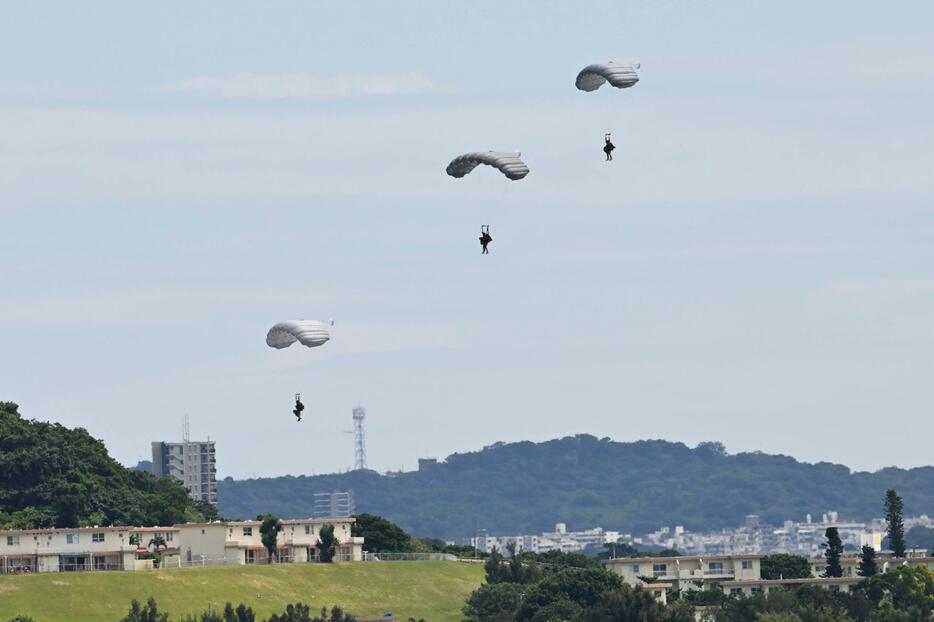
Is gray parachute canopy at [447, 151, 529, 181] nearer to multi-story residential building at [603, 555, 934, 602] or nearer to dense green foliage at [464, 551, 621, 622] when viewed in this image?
dense green foliage at [464, 551, 621, 622]

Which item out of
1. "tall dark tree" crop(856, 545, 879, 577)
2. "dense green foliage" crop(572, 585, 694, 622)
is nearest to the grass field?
"dense green foliage" crop(572, 585, 694, 622)

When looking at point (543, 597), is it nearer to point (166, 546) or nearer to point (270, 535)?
point (270, 535)

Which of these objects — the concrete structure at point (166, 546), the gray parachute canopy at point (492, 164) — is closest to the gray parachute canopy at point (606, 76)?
the gray parachute canopy at point (492, 164)

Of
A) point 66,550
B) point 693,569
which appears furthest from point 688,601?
point 66,550

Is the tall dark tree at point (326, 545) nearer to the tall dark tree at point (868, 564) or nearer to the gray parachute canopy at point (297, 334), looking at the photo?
the tall dark tree at point (868, 564)

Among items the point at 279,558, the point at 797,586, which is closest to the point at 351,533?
the point at 279,558

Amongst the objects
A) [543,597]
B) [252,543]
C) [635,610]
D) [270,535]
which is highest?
[270,535]
